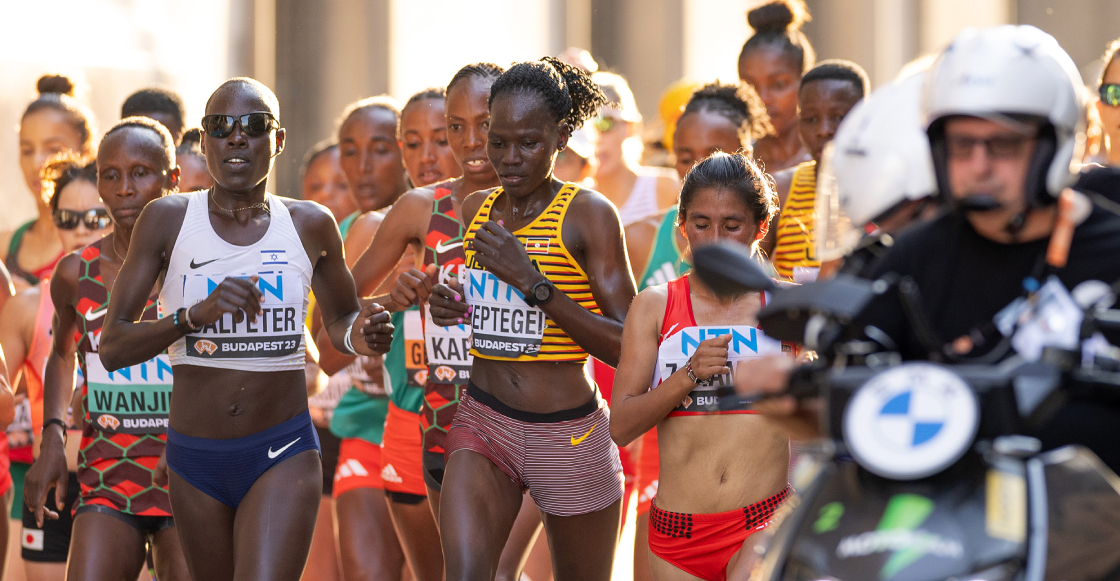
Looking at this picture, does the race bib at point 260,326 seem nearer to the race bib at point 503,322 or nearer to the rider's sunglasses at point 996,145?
the race bib at point 503,322

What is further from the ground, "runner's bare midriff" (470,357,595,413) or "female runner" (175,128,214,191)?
"female runner" (175,128,214,191)

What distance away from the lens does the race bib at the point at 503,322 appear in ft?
16.0

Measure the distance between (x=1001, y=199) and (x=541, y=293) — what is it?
231 cm

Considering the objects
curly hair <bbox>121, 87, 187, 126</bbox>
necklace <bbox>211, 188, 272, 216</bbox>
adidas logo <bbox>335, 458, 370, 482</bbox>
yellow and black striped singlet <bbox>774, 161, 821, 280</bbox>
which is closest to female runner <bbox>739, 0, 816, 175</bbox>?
yellow and black striped singlet <bbox>774, 161, 821, 280</bbox>

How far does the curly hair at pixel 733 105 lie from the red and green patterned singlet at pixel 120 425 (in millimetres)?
3021

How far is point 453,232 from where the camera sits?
5648mm

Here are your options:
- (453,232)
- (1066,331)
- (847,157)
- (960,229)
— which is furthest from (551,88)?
(1066,331)

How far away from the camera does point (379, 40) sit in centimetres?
1398

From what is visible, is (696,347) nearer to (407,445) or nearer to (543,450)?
(543,450)

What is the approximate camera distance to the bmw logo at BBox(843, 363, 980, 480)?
2307 mm

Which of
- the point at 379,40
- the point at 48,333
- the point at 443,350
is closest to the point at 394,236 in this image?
the point at 443,350

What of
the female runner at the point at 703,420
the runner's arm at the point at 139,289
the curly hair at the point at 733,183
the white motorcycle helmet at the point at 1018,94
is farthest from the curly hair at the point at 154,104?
the white motorcycle helmet at the point at 1018,94

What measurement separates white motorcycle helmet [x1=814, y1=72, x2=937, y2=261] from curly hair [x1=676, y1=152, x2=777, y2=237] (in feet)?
4.18

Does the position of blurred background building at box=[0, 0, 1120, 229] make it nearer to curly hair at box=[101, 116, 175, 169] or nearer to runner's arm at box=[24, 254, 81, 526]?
curly hair at box=[101, 116, 175, 169]
